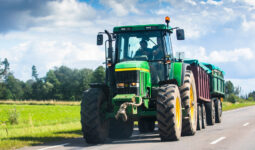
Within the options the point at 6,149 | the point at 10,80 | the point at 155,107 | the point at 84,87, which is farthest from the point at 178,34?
the point at 10,80

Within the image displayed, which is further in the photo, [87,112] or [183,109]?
[183,109]

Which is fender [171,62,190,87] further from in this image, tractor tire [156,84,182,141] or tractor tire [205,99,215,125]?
tractor tire [205,99,215,125]

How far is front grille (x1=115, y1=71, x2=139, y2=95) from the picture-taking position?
1147 centimetres

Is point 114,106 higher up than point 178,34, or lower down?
lower down

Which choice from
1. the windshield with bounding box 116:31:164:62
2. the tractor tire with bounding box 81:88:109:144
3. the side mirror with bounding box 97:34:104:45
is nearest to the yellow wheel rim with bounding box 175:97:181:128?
the windshield with bounding box 116:31:164:62

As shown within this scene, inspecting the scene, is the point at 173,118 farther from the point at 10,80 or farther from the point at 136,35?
the point at 10,80

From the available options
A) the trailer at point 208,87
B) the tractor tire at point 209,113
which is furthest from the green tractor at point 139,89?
the tractor tire at point 209,113

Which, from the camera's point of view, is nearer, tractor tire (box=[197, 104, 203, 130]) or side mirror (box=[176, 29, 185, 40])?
side mirror (box=[176, 29, 185, 40])

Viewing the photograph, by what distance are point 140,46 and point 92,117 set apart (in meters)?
2.73

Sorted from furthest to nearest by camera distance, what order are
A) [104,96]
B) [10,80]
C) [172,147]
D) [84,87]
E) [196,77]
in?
[10,80] → [84,87] → [196,77] → [104,96] → [172,147]

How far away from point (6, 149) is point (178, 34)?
19.9 ft

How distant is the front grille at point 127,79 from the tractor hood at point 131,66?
0.12 metres

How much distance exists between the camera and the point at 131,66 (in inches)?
453

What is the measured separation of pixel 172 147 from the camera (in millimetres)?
10031
